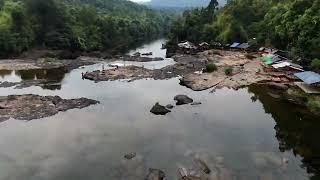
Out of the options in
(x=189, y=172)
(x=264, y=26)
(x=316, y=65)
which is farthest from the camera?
(x=264, y=26)

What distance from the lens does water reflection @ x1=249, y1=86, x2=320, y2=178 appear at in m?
33.5

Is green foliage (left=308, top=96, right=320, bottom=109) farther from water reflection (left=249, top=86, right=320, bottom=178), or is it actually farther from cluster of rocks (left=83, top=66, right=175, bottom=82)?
cluster of rocks (left=83, top=66, right=175, bottom=82)

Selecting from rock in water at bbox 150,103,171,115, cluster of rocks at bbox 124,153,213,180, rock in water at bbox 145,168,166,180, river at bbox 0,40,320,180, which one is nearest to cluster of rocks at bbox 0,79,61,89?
river at bbox 0,40,320,180

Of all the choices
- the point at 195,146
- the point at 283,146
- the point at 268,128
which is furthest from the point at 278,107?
the point at 195,146

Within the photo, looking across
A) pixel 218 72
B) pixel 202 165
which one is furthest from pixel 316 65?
pixel 202 165

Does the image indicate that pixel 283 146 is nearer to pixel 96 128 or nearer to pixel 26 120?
pixel 96 128

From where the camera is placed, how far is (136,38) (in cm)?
14062

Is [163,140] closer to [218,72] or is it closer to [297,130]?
[297,130]

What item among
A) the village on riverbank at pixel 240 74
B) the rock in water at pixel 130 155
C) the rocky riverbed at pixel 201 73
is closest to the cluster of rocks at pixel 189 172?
the rock in water at pixel 130 155

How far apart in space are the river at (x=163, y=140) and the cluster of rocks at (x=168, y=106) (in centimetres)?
79

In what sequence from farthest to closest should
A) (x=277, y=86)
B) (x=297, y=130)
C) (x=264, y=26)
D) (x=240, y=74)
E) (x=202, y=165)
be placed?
(x=264, y=26)
(x=240, y=74)
(x=277, y=86)
(x=297, y=130)
(x=202, y=165)

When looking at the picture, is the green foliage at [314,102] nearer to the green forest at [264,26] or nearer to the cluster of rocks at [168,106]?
the green forest at [264,26]

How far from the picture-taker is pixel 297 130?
1553 inches

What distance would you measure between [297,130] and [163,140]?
46.5ft
